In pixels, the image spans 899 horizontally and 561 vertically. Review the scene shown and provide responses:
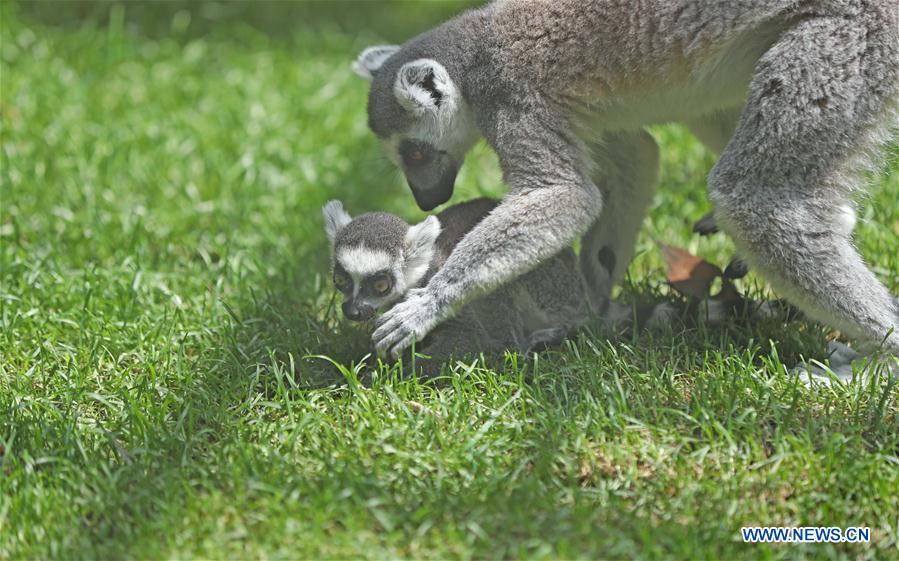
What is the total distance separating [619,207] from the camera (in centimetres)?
528

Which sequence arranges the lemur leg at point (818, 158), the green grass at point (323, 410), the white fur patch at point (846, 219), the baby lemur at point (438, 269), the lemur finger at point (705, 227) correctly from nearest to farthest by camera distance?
1. the green grass at point (323, 410)
2. the lemur leg at point (818, 158)
3. the white fur patch at point (846, 219)
4. the baby lemur at point (438, 269)
5. the lemur finger at point (705, 227)

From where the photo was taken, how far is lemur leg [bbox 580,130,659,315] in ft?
17.1

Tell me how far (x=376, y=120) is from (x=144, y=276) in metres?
1.68

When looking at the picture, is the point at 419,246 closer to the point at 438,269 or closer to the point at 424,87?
the point at 438,269

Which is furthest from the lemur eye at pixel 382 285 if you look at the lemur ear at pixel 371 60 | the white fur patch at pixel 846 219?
the white fur patch at pixel 846 219

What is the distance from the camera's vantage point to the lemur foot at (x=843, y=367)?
4.07m

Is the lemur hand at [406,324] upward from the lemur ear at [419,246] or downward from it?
downward

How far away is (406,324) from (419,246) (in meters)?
0.43

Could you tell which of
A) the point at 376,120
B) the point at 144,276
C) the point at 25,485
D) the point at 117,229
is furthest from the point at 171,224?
the point at 25,485

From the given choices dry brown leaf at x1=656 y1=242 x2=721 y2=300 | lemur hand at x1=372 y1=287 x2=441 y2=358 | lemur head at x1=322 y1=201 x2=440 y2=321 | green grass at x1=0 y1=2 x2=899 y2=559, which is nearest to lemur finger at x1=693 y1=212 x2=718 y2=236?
dry brown leaf at x1=656 y1=242 x2=721 y2=300

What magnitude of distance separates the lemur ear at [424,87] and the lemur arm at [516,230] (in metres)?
0.33

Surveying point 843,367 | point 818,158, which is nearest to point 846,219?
point 818,158

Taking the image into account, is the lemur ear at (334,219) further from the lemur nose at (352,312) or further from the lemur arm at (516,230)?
the lemur arm at (516,230)

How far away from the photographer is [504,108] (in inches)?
181
